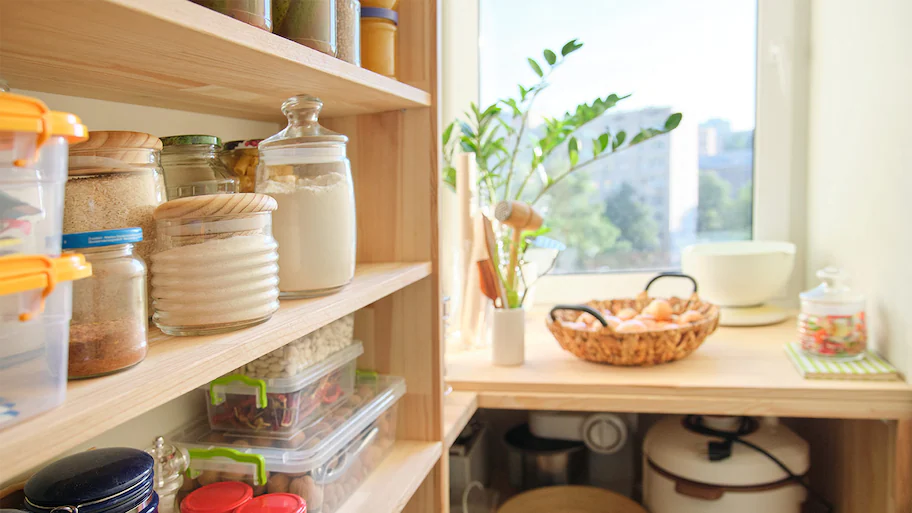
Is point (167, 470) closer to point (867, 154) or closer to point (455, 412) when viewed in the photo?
point (455, 412)

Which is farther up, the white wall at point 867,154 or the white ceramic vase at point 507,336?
the white wall at point 867,154

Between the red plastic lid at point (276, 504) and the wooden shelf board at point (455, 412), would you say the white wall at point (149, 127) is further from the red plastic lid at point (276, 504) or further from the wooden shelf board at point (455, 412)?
the wooden shelf board at point (455, 412)

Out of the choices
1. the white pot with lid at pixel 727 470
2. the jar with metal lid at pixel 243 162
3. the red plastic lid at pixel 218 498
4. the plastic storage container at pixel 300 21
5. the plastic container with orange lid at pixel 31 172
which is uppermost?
the plastic storage container at pixel 300 21

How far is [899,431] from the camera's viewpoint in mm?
1166

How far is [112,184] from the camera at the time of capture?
555 mm

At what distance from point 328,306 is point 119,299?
0.25m

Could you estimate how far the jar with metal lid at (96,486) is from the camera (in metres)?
0.57

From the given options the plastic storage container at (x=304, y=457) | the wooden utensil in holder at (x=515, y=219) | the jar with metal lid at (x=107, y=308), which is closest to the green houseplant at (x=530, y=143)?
the wooden utensil in holder at (x=515, y=219)

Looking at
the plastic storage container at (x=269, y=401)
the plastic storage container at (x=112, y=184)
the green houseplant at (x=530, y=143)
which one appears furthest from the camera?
the green houseplant at (x=530, y=143)

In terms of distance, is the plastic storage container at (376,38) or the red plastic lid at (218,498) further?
the plastic storage container at (376,38)

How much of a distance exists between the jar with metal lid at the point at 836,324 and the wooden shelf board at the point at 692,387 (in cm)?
8

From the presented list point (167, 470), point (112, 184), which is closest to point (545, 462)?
point (167, 470)

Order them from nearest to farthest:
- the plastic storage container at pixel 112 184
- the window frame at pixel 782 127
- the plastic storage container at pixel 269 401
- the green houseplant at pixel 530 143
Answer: the plastic storage container at pixel 112 184 < the plastic storage container at pixel 269 401 < the green houseplant at pixel 530 143 < the window frame at pixel 782 127

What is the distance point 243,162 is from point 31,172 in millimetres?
457
